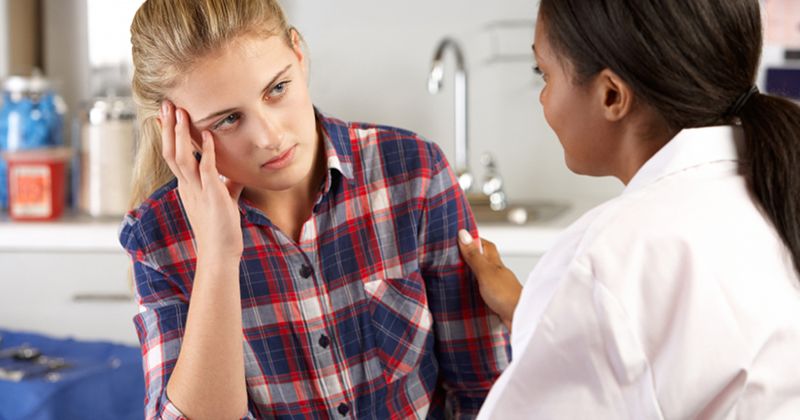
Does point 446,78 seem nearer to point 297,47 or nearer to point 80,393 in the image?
point 80,393

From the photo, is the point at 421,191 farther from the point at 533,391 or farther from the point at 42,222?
the point at 42,222

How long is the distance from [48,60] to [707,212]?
91.5 inches

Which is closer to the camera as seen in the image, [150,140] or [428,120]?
[150,140]

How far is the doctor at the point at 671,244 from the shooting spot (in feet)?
2.71

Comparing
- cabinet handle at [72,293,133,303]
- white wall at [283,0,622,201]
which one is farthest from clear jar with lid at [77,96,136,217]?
white wall at [283,0,622,201]

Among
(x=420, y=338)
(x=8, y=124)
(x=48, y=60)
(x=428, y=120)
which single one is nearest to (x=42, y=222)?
(x=8, y=124)

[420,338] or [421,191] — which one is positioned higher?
[421,191]

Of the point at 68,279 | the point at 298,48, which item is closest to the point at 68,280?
the point at 68,279

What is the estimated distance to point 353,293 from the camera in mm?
1282

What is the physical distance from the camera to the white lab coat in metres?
0.82

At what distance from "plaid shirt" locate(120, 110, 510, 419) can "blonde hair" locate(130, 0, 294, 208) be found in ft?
0.47

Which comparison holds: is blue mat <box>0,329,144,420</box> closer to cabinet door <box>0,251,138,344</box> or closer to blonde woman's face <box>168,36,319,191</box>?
cabinet door <box>0,251,138,344</box>

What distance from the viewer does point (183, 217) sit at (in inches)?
49.5

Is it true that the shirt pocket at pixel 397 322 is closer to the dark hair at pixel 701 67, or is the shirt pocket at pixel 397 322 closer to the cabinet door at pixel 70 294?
the dark hair at pixel 701 67
